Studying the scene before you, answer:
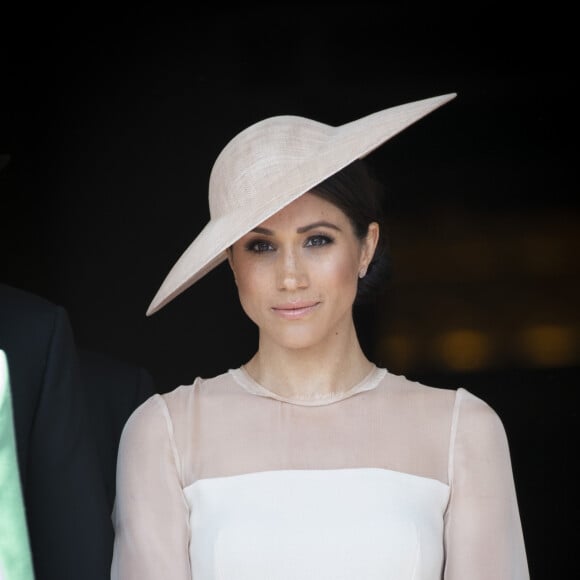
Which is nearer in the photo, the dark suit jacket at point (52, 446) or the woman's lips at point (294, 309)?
the dark suit jacket at point (52, 446)

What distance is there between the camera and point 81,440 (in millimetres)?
2012

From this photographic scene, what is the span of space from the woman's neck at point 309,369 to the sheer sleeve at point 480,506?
21 centimetres

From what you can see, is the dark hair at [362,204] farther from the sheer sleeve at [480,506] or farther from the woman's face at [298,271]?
the sheer sleeve at [480,506]

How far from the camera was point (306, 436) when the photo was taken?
93.7 inches

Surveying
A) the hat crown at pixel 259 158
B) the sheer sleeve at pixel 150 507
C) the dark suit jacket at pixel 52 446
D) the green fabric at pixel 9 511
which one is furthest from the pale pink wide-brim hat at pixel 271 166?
the green fabric at pixel 9 511

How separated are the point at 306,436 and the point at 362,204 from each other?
41cm

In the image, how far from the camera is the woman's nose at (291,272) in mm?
2336

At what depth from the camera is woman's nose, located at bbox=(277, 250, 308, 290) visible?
2.34 meters

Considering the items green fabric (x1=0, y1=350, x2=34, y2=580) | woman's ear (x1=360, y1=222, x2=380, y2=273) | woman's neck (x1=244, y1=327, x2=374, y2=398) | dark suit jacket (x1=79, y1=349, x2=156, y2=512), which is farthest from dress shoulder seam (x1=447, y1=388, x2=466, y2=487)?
green fabric (x1=0, y1=350, x2=34, y2=580)

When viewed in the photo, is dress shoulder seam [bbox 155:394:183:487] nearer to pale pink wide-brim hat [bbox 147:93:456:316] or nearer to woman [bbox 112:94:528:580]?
woman [bbox 112:94:528:580]

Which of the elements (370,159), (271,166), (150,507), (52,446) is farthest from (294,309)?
(370,159)

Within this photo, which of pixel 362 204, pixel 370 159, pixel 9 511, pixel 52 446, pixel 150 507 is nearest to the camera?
pixel 9 511

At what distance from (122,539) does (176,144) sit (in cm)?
163

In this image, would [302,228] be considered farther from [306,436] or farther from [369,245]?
[306,436]
